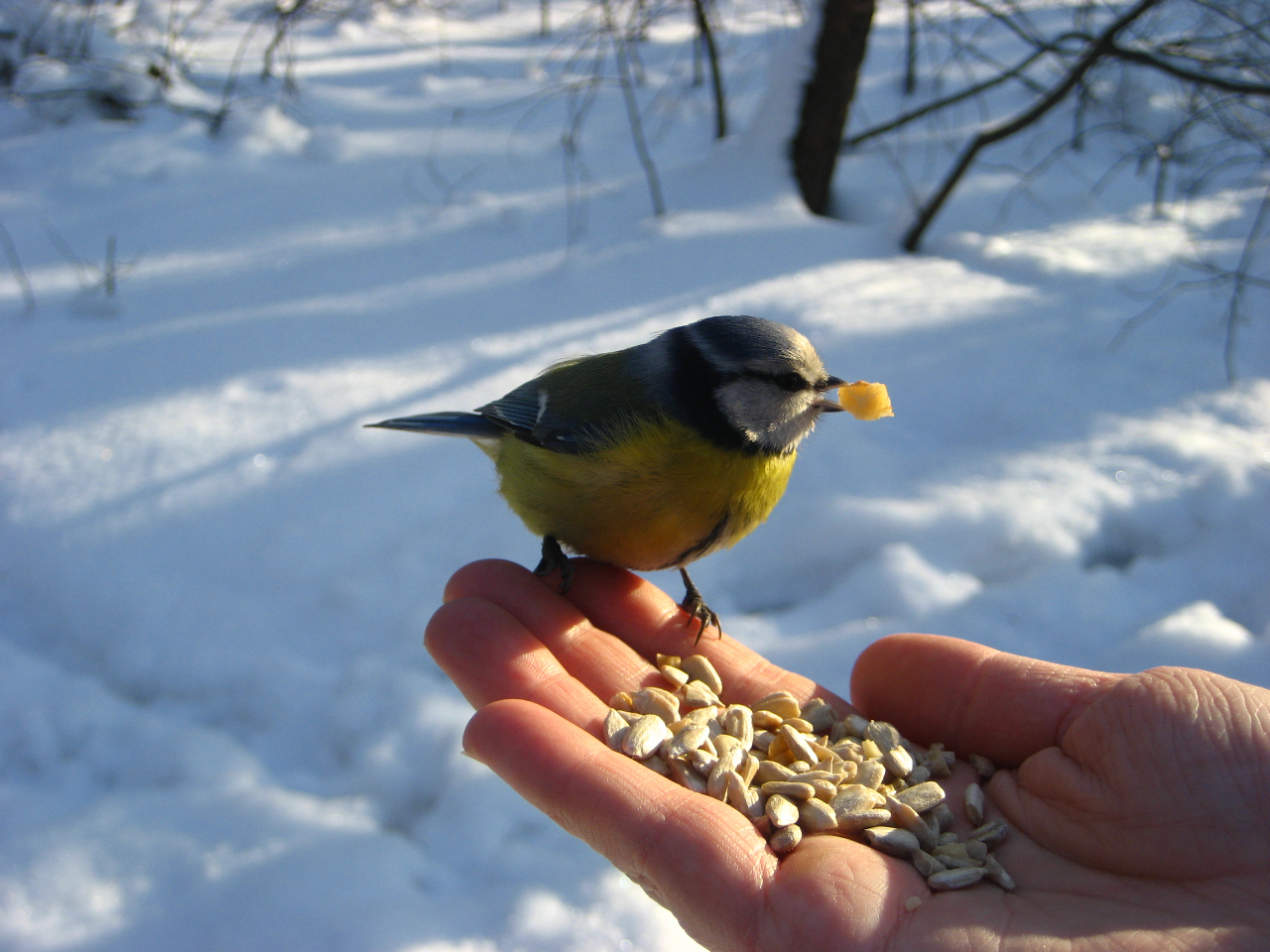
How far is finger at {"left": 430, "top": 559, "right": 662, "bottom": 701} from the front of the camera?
6.10 ft

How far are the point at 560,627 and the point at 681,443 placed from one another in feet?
1.73

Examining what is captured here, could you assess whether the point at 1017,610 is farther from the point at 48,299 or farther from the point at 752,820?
the point at 48,299

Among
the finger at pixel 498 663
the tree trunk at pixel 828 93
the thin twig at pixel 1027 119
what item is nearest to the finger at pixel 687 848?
the finger at pixel 498 663

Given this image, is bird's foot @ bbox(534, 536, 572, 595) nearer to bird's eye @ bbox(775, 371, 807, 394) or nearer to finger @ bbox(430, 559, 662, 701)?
finger @ bbox(430, 559, 662, 701)

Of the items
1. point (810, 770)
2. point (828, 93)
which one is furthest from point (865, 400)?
point (828, 93)

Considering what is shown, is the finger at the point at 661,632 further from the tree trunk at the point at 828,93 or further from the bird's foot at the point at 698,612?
the tree trunk at the point at 828,93

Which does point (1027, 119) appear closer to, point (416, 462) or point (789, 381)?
point (789, 381)

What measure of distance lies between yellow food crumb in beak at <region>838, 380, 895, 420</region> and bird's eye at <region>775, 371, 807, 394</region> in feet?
0.46

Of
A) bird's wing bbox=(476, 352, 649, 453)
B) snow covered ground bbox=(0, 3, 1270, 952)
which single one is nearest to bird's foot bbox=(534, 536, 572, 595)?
bird's wing bbox=(476, 352, 649, 453)

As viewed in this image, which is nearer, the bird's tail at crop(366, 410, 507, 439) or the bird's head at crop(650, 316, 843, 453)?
the bird's head at crop(650, 316, 843, 453)

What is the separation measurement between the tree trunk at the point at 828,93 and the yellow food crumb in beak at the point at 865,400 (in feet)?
9.52

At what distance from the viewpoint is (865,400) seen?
186 centimetres

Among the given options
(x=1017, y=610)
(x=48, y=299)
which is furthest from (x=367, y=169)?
(x=1017, y=610)

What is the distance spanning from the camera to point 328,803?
6.43 feet
